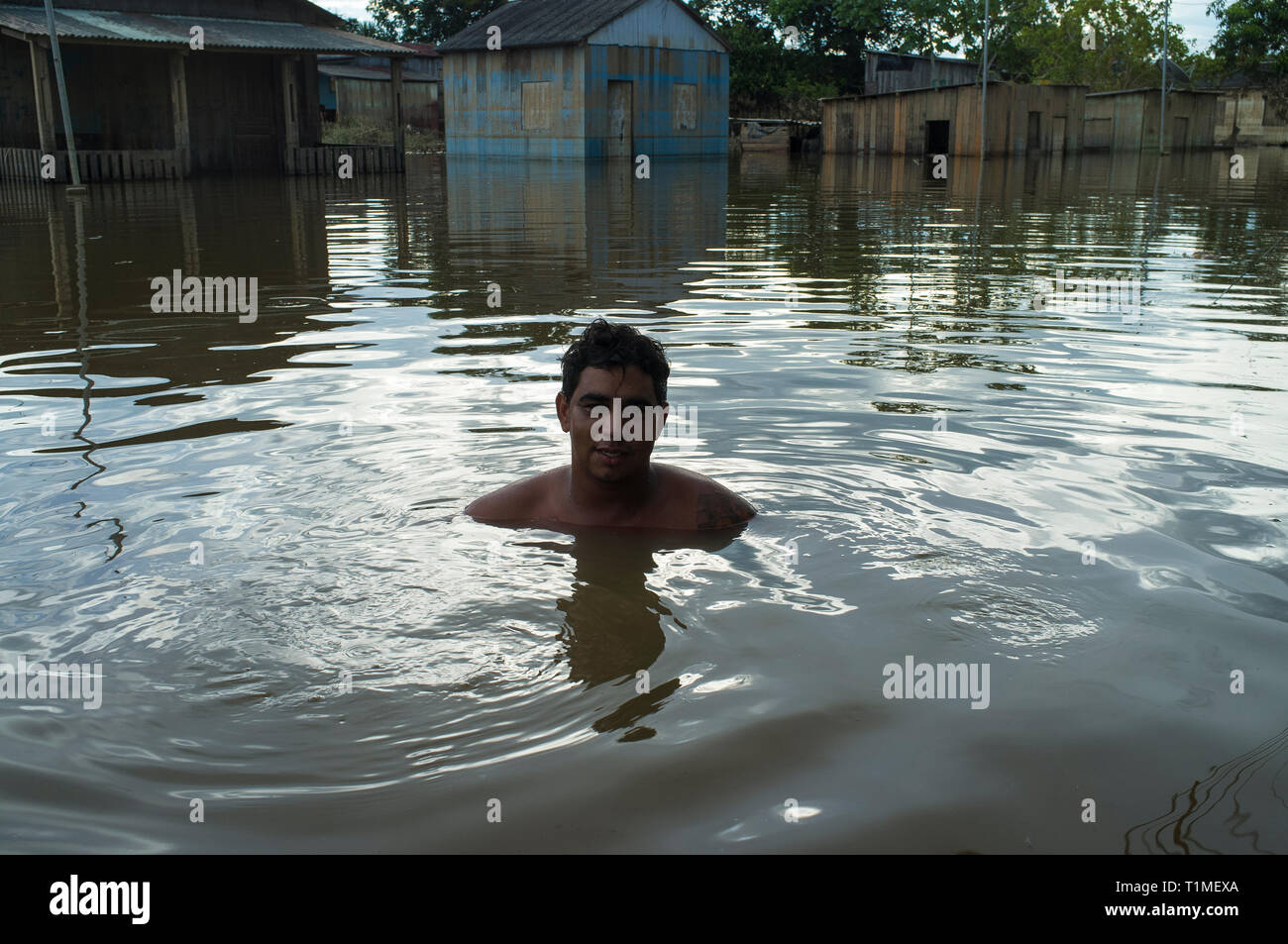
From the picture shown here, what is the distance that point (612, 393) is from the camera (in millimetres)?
4551

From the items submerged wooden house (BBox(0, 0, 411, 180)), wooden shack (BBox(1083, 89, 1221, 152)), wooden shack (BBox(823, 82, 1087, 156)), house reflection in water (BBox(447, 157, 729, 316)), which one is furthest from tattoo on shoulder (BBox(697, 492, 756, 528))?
wooden shack (BBox(1083, 89, 1221, 152))

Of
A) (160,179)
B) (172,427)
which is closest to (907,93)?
(160,179)

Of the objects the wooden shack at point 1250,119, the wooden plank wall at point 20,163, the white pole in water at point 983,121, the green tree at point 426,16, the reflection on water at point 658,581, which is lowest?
the reflection on water at point 658,581

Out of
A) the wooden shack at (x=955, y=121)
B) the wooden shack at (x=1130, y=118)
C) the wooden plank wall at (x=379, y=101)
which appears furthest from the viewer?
the wooden plank wall at (x=379, y=101)

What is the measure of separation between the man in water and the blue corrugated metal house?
30760 mm

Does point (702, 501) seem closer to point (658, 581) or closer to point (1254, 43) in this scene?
point (658, 581)

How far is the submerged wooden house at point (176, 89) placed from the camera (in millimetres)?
23297

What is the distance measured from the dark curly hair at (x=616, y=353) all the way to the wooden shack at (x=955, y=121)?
3523cm

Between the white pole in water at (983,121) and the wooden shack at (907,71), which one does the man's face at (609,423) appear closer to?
the white pole in water at (983,121)

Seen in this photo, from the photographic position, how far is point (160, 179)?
81.8ft

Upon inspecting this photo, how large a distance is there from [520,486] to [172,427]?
228cm

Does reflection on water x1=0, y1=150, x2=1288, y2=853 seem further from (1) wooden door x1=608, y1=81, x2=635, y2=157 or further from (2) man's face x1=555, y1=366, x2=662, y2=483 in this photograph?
(1) wooden door x1=608, y1=81, x2=635, y2=157

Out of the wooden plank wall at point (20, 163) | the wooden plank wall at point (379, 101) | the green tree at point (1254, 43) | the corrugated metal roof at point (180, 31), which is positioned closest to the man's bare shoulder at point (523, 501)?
the corrugated metal roof at point (180, 31)

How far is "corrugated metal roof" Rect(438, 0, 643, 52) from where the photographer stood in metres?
34.1
